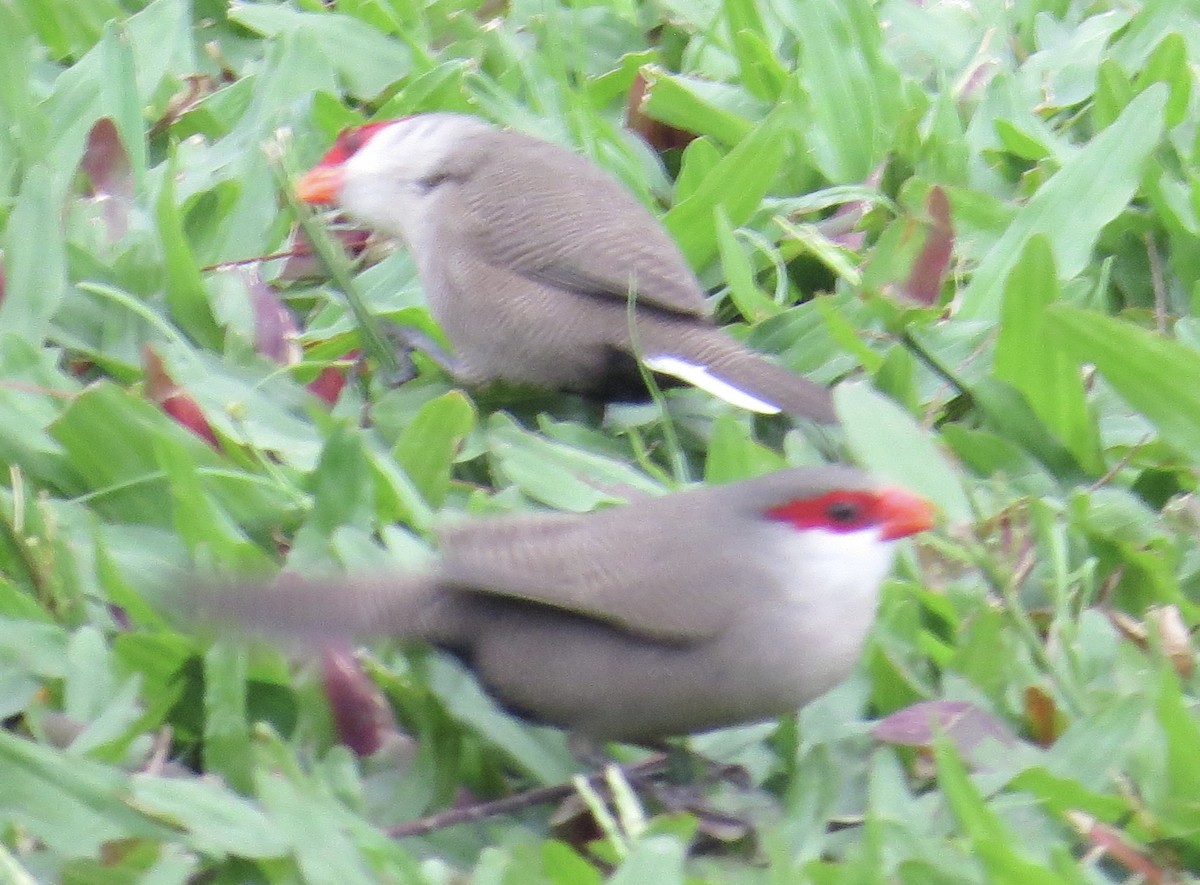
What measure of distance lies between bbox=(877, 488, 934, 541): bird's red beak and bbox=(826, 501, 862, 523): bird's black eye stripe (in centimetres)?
4

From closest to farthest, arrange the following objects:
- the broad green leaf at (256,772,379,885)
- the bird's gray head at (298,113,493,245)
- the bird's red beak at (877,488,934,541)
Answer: the broad green leaf at (256,772,379,885), the bird's red beak at (877,488,934,541), the bird's gray head at (298,113,493,245)

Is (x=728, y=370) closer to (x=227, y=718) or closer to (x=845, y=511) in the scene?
(x=845, y=511)

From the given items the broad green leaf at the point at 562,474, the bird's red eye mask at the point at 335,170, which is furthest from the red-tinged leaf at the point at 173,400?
the bird's red eye mask at the point at 335,170

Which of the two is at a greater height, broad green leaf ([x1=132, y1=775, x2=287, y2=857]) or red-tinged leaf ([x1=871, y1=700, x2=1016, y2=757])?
broad green leaf ([x1=132, y1=775, x2=287, y2=857])

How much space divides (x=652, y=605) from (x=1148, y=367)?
1.19 metres

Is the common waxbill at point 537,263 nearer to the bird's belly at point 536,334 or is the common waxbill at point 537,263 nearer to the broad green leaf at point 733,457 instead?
the bird's belly at point 536,334

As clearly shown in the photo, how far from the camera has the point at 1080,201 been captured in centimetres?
431

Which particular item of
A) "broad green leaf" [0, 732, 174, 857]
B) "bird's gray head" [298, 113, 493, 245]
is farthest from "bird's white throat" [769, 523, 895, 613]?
"bird's gray head" [298, 113, 493, 245]

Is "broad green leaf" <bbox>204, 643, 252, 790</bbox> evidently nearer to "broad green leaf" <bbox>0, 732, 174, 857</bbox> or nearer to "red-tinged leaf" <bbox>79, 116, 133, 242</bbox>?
"broad green leaf" <bbox>0, 732, 174, 857</bbox>

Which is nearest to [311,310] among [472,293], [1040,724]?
[472,293]

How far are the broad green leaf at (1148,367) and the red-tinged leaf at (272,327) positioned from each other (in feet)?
5.29

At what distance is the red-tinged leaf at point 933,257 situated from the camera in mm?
4188

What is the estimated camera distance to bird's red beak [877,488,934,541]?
10.2 ft

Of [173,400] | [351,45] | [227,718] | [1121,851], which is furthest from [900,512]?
[351,45]
